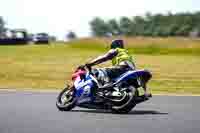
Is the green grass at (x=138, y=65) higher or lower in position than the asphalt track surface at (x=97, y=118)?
lower

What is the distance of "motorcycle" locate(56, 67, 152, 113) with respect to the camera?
1341cm

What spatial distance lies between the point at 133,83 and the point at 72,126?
257 cm

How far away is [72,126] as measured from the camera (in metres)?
11.3

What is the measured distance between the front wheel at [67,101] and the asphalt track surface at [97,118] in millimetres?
146

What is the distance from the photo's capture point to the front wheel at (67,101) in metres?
14.1

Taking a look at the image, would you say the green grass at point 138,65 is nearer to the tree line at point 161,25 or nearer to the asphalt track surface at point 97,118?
the asphalt track surface at point 97,118

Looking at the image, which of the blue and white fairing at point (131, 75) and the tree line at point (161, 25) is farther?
the tree line at point (161, 25)

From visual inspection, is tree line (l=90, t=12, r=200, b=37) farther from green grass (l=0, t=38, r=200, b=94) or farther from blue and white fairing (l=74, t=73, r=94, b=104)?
blue and white fairing (l=74, t=73, r=94, b=104)

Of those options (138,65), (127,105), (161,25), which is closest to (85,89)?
(127,105)

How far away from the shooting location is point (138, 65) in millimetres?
31781

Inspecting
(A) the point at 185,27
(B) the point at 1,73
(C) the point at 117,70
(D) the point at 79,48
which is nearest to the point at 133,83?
(C) the point at 117,70

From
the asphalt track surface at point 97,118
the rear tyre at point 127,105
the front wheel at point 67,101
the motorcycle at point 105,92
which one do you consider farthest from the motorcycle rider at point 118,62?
the asphalt track surface at point 97,118

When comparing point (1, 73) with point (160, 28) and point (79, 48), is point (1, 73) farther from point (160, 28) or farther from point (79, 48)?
point (160, 28)

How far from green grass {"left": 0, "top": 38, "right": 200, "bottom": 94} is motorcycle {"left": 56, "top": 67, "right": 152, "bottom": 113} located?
275 inches
